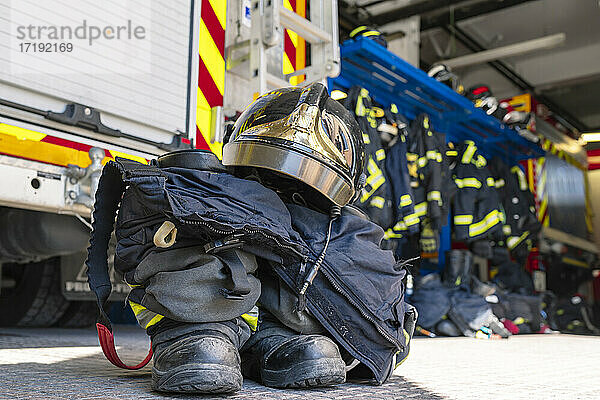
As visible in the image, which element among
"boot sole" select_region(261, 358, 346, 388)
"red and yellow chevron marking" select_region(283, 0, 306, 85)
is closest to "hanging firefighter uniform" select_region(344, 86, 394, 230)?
"red and yellow chevron marking" select_region(283, 0, 306, 85)

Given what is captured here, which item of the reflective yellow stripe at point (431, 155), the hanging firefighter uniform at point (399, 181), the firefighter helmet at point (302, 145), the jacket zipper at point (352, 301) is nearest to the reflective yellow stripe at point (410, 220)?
the hanging firefighter uniform at point (399, 181)

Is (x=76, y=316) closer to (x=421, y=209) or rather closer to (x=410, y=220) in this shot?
(x=410, y=220)

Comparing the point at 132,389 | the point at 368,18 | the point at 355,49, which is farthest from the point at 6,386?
the point at 368,18

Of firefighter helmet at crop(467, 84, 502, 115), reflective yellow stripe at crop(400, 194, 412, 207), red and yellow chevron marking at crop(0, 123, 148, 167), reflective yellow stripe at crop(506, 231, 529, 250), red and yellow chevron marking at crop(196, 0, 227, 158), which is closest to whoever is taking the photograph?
red and yellow chevron marking at crop(0, 123, 148, 167)

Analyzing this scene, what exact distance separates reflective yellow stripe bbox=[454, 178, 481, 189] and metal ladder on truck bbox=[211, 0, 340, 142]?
3076 mm

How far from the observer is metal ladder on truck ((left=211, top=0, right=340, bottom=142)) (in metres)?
2.46

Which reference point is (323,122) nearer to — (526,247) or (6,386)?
(6,386)

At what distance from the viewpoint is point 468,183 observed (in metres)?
5.54

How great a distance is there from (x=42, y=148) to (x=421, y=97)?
12.3 feet

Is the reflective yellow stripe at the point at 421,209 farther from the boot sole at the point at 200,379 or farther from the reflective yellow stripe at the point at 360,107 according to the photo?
the boot sole at the point at 200,379

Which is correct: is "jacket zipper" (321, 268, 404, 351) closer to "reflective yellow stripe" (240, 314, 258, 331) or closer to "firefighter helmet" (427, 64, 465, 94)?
"reflective yellow stripe" (240, 314, 258, 331)

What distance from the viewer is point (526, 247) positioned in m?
6.43

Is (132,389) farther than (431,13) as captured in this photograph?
No

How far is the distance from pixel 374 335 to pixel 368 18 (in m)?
6.20
